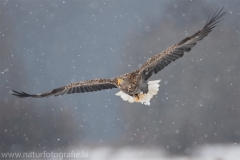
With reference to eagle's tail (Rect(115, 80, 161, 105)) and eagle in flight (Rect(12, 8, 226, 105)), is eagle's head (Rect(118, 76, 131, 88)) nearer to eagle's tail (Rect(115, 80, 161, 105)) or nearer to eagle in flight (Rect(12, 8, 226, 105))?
eagle in flight (Rect(12, 8, 226, 105))

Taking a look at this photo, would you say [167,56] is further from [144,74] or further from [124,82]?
[124,82]

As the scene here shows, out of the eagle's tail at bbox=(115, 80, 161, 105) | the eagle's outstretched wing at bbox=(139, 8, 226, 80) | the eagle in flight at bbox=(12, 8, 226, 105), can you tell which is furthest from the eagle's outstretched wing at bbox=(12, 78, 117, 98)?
the eagle's outstretched wing at bbox=(139, 8, 226, 80)

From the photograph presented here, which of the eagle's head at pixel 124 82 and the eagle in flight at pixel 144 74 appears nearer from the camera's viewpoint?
the eagle in flight at pixel 144 74

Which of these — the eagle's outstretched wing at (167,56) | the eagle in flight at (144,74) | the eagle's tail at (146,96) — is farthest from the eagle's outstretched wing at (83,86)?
the eagle's outstretched wing at (167,56)

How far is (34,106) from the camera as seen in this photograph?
14.2 m

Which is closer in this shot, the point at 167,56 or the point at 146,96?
the point at 167,56

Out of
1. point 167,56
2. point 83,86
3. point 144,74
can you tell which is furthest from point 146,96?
point 83,86

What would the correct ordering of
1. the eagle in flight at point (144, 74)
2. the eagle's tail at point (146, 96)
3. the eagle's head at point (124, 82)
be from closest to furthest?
1. the eagle in flight at point (144, 74)
2. the eagle's head at point (124, 82)
3. the eagle's tail at point (146, 96)

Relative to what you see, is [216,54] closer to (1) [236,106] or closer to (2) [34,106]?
(1) [236,106]

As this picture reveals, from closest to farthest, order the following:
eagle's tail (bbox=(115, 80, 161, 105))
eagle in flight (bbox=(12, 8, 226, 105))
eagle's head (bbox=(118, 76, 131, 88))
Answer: eagle in flight (bbox=(12, 8, 226, 105))
eagle's head (bbox=(118, 76, 131, 88))
eagle's tail (bbox=(115, 80, 161, 105))

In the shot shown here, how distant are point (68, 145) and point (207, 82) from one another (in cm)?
414

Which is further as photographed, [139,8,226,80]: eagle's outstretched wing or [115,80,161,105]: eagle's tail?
[115,80,161,105]: eagle's tail

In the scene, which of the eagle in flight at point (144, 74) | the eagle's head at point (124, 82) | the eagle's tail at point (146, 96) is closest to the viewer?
the eagle in flight at point (144, 74)

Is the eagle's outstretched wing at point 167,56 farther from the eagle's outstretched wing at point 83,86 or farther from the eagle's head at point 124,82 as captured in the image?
the eagle's outstretched wing at point 83,86
